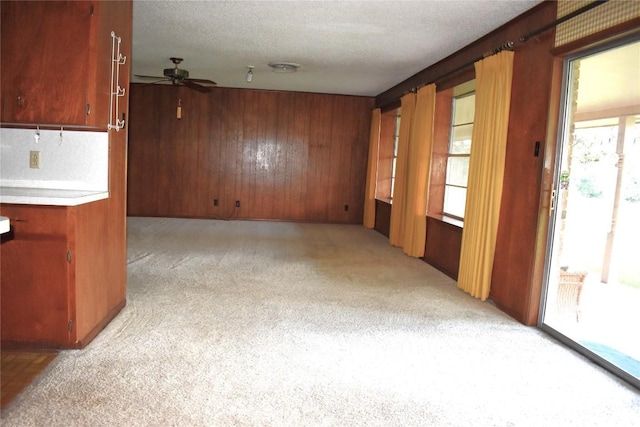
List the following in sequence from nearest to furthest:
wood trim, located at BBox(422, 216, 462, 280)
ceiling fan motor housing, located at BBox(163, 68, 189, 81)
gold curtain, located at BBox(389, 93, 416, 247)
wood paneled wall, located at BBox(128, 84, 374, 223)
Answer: wood trim, located at BBox(422, 216, 462, 280), ceiling fan motor housing, located at BBox(163, 68, 189, 81), gold curtain, located at BBox(389, 93, 416, 247), wood paneled wall, located at BBox(128, 84, 374, 223)

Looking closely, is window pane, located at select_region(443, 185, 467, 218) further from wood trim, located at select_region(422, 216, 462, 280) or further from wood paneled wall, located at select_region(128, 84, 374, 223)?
wood paneled wall, located at select_region(128, 84, 374, 223)

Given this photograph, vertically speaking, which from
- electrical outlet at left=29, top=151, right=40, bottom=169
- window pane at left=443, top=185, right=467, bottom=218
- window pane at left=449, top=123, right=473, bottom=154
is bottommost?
window pane at left=443, top=185, right=467, bottom=218

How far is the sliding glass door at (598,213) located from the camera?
3.15 metres

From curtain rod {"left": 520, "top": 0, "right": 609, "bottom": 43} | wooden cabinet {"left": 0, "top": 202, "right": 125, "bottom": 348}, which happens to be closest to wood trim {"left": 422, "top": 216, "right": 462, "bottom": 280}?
curtain rod {"left": 520, "top": 0, "right": 609, "bottom": 43}

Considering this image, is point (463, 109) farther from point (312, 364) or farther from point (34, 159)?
point (34, 159)

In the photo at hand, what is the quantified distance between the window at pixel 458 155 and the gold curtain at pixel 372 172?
7.94 feet

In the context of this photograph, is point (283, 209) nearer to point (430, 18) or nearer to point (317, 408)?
point (430, 18)

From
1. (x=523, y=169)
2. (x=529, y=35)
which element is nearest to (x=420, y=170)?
(x=523, y=169)

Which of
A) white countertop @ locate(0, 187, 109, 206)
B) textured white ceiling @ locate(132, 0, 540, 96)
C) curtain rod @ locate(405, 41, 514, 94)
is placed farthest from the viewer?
curtain rod @ locate(405, 41, 514, 94)

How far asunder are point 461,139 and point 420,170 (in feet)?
1.95

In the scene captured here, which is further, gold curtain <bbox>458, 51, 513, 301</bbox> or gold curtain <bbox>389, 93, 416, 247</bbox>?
gold curtain <bbox>389, 93, 416, 247</bbox>

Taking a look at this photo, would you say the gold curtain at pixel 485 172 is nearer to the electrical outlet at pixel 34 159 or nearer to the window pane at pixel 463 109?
the window pane at pixel 463 109

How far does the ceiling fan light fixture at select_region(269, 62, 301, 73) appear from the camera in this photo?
243 inches

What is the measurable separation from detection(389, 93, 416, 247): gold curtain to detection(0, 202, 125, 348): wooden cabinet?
443cm
